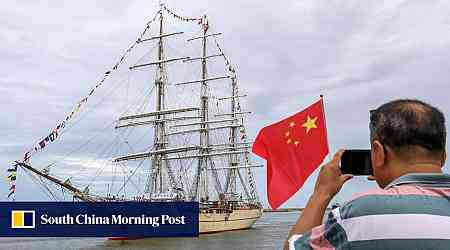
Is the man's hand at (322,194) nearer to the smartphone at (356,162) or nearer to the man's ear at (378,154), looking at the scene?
the smartphone at (356,162)

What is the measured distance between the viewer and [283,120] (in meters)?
5.34

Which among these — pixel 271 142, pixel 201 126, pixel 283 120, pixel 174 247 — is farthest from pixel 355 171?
pixel 201 126

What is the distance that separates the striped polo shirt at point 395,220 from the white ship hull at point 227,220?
62.3 meters

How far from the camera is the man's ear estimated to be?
196 cm

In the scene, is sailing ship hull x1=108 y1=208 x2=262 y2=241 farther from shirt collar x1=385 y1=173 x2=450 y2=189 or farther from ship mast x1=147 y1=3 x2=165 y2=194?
shirt collar x1=385 y1=173 x2=450 y2=189

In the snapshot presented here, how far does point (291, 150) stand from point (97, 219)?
4837cm

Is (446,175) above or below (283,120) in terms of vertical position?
below

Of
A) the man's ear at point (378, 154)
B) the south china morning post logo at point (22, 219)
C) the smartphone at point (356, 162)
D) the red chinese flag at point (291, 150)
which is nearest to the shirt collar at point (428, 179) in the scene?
the man's ear at point (378, 154)

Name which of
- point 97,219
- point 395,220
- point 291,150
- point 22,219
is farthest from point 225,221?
point 395,220

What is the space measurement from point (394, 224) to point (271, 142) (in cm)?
320

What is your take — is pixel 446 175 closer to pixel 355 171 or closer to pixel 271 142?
pixel 355 171

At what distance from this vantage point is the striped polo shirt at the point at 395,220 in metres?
1.68

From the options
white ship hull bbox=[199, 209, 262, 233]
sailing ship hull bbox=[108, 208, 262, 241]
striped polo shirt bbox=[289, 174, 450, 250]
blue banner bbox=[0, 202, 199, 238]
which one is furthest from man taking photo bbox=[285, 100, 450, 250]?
white ship hull bbox=[199, 209, 262, 233]

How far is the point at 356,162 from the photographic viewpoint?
2143mm
